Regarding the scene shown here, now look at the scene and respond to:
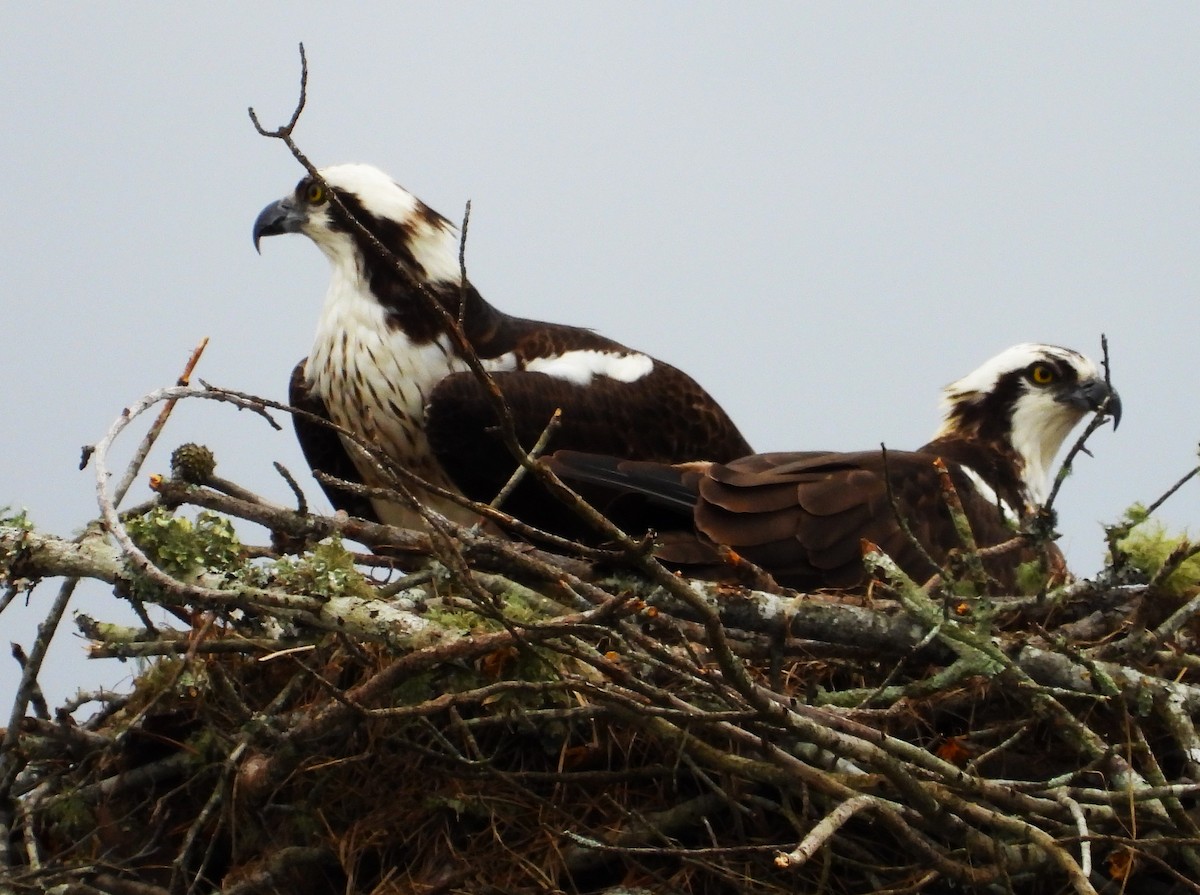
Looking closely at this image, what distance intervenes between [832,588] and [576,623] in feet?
6.06

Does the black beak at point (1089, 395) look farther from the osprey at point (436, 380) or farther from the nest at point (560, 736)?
the nest at point (560, 736)

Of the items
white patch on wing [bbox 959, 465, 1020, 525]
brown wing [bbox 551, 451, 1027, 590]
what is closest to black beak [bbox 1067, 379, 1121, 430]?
white patch on wing [bbox 959, 465, 1020, 525]

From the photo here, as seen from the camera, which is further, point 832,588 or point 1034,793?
point 832,588

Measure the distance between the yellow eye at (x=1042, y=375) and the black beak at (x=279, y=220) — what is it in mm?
2975

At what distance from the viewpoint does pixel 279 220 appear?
21.8 ft

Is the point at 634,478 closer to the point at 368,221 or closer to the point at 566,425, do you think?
the point at 566,425

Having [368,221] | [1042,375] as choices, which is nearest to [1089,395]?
[1042,375]

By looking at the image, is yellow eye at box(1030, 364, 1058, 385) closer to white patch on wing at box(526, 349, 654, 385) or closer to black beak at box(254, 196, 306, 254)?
white patch on wing at box(526, 349, 654, 385)

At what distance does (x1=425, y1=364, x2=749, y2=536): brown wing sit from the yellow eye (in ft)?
4.63

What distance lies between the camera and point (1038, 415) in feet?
23.5

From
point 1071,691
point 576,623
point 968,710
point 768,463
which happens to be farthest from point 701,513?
point 576,623

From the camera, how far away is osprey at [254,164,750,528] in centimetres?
605

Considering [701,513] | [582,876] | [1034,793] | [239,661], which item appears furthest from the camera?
[701,513]

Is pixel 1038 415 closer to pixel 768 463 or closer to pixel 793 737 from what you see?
pixel 768 463
